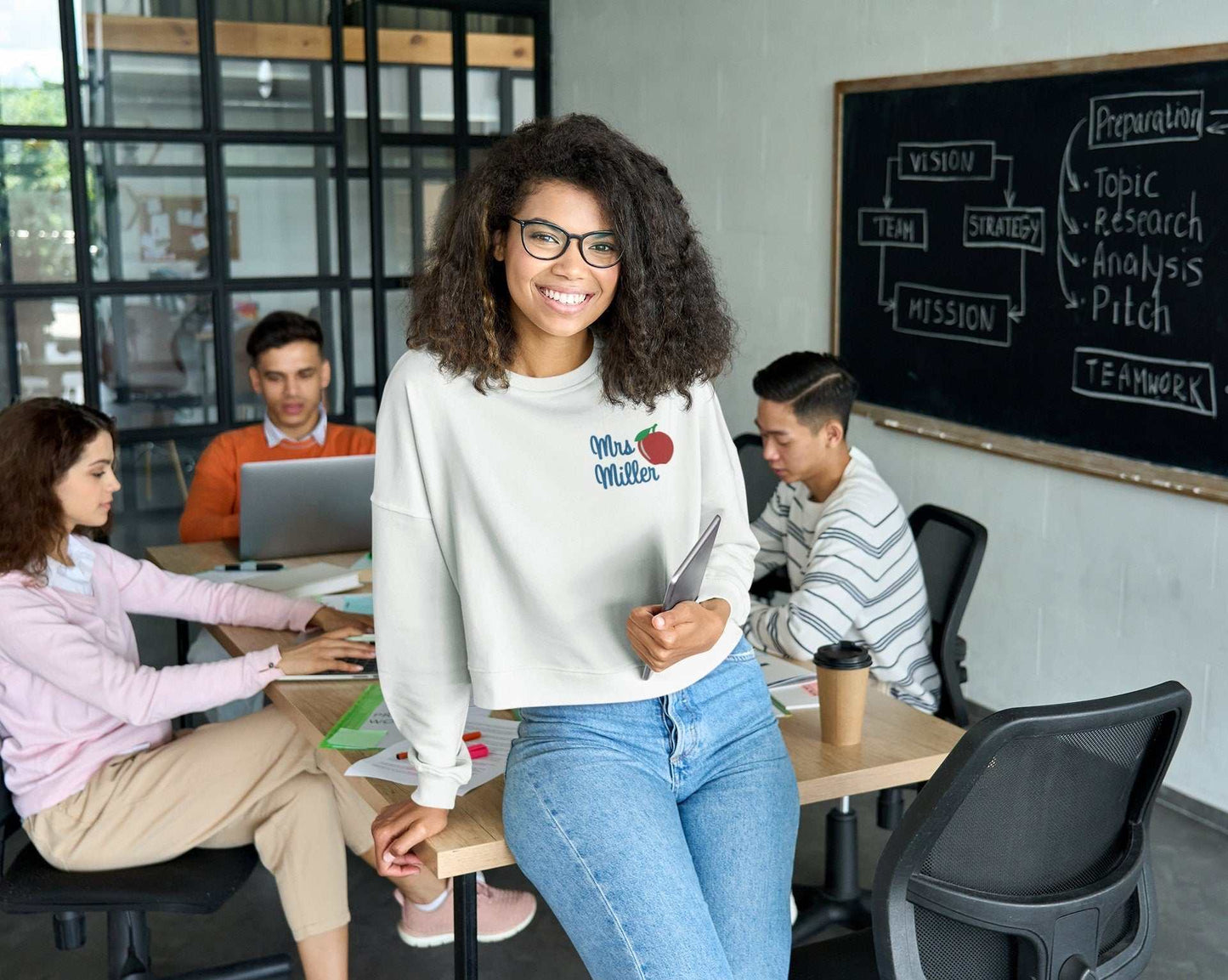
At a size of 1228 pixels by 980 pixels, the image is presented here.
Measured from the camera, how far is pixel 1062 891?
1.51m

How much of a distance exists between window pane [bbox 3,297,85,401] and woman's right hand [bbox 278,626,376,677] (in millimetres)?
3059

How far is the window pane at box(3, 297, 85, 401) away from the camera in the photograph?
15.6ft

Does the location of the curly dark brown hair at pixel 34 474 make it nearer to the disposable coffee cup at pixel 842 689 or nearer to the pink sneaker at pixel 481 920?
the pink sneaker at pixel 481 920

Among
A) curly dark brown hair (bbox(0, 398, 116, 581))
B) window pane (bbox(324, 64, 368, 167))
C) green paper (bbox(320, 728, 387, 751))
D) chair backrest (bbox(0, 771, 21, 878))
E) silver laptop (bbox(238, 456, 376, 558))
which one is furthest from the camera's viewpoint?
window pane (bbox(324, 64, 368, 167))

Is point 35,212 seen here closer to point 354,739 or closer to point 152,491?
point 152,491

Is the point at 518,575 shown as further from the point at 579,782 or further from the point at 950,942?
the point at 950,942

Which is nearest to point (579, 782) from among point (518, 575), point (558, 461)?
point (518, 575)

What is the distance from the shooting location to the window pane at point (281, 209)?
198 inches

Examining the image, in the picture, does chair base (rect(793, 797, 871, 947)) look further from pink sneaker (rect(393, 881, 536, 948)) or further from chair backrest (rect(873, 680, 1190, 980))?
chair backrest (rect(873, 680, 1190, 980))

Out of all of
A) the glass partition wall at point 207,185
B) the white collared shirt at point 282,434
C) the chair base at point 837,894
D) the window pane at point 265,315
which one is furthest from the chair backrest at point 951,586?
the window pane at point 265,315

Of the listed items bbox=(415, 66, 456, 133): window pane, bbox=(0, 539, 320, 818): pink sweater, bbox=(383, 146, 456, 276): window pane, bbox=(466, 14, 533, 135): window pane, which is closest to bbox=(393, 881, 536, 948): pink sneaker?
bbox=(0, 539, 320, 818): pink sweater

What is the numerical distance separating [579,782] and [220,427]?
3961 millimetres

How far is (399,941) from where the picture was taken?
8.68 ft

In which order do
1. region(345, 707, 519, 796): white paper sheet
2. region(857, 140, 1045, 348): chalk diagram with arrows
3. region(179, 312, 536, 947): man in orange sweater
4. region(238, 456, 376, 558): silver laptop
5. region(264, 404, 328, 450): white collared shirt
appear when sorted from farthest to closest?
region(857, 140, 1045, 348): chalk diagram with arrows, region(264, 404, 328, 450): white collared shirt, region(179, 312, 536, 947): man in orange sweater, region(238, 456, 376, 558): silver laptop, region(345, 707, 519, 796): white paper sheet
